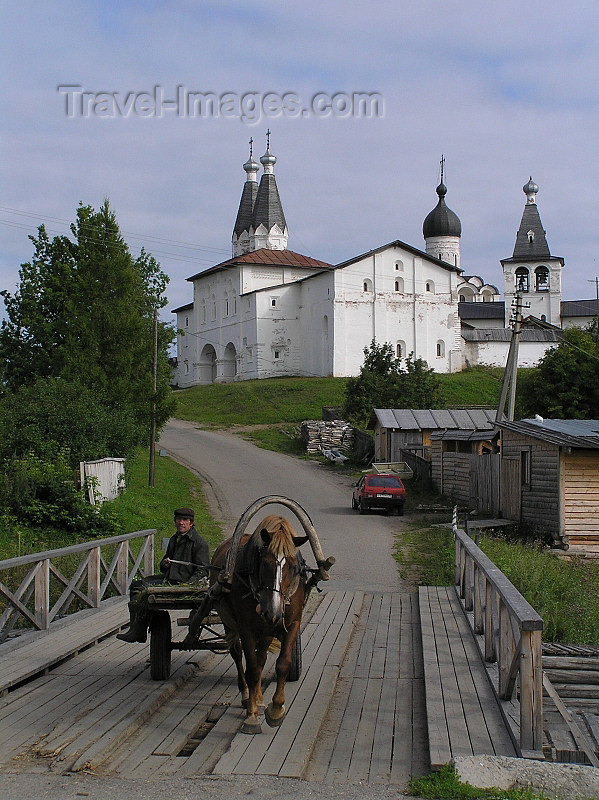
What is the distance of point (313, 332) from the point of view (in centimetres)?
8250

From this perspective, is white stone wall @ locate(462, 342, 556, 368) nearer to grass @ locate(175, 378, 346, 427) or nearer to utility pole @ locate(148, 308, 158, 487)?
grass @ locate(175, 378, 346, 427)

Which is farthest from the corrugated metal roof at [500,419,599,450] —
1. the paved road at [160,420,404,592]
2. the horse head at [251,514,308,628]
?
the horse head at [251,514,308,628]

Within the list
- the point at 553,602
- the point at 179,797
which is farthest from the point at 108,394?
the point at 179,797

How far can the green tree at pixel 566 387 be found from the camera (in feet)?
155

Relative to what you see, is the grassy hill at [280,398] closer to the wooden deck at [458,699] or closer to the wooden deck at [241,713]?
the wooden deck at [458,699]

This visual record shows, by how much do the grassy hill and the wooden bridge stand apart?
4785 centimetres

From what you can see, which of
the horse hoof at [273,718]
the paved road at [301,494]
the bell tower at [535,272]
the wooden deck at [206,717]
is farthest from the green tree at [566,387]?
the bell tower at [535,272]

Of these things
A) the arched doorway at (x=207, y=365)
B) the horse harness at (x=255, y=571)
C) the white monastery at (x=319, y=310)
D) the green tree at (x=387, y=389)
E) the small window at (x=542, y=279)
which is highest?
the small window at (x=542, y=279)

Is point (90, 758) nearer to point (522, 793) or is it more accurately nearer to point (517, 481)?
point (522, 793)

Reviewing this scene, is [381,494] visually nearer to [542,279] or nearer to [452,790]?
[452,790]

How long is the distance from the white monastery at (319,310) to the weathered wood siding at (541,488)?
53.5 meters

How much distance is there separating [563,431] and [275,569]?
1932 cm

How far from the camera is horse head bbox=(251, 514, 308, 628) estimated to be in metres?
6.22

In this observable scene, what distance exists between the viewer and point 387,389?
1997 inches
